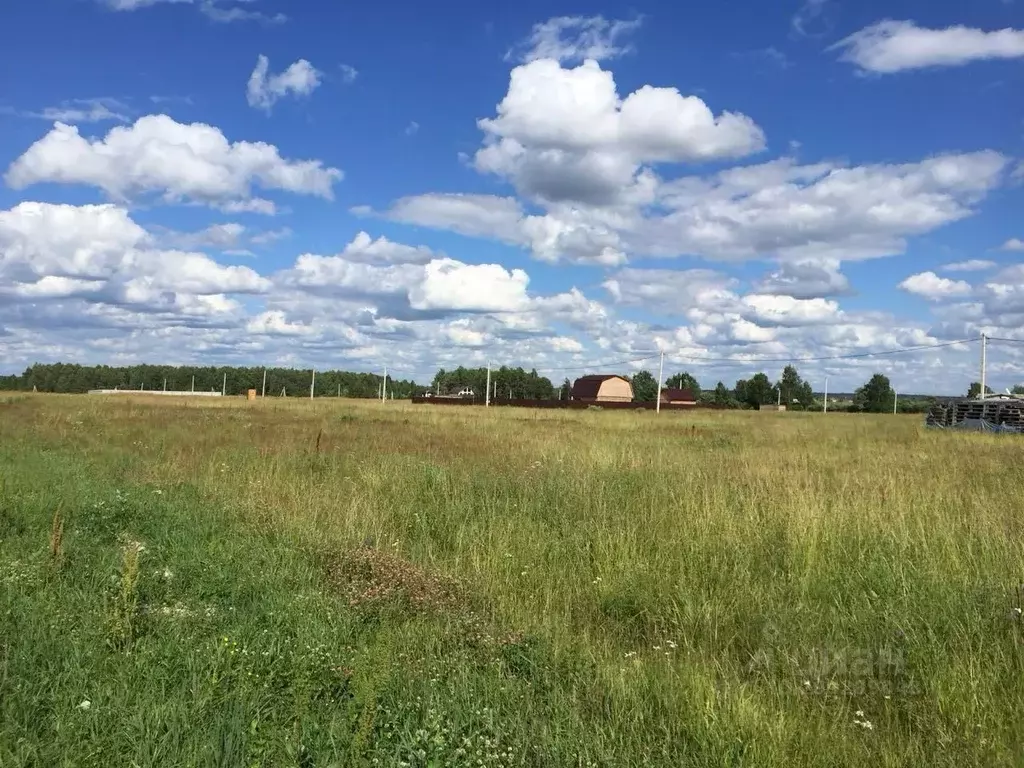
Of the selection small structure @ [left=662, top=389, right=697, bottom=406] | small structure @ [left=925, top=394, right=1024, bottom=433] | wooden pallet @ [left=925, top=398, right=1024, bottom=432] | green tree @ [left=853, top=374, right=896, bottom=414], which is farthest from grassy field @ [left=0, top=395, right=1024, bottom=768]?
green tree @ [left=853, top=374, right=896, bottom=414]

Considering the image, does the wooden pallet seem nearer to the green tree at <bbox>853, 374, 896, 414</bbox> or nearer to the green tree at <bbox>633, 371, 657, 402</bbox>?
the green tree at <bbox>853, 374, 896, 414</bbox>

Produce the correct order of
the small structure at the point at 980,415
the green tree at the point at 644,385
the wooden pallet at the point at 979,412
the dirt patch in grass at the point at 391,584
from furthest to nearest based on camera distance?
the green tree at the point at 644,385 → the wooden pallet at the point at 979,412 → the small structure at the point at 980,415 → the dirt patch in grass at the point at 391,584

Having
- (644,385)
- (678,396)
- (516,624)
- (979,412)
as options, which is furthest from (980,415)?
(644,385)

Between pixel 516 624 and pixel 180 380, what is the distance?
146062 millimetres

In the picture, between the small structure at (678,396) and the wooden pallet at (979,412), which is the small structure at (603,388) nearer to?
the small structure at (678,396)

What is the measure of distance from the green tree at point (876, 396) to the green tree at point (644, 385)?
34.7 metres

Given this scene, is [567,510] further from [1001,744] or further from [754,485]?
[1001,744]

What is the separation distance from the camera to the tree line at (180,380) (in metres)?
131

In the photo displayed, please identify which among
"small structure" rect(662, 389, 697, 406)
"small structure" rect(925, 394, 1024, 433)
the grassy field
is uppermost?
"small structure" rect(662, 389, 697, 406)

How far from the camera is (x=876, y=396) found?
342 feet

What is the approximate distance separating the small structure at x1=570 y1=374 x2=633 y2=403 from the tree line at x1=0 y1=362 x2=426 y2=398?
3881 cm

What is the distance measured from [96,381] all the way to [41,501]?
5794 inches

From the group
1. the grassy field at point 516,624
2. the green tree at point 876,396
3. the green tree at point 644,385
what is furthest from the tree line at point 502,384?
the grassy field at point 516,624

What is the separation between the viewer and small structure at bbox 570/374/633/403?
10581 centimetres
